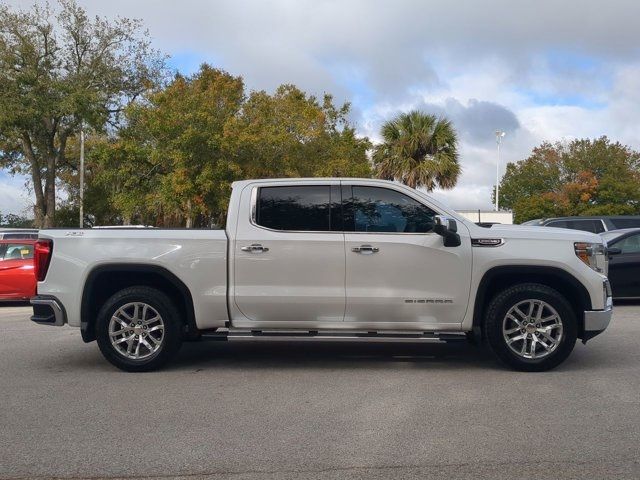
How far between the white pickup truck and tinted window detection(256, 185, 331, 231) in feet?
0.04

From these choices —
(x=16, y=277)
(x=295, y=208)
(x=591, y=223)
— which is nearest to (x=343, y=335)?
(x=295, y=208)

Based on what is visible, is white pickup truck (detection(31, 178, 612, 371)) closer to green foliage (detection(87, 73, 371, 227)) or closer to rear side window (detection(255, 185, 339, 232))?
rear side window (detection(255, 185, 339, 232))

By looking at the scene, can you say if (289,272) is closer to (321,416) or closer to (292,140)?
(321,416)

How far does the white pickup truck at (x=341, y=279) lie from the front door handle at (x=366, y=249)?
1 centimetres

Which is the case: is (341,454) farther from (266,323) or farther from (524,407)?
(266,323)

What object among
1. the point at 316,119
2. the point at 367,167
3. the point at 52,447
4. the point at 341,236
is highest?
the point at 316,119

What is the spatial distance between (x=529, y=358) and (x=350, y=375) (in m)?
1.89

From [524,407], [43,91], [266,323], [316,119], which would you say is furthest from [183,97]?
[524,407]

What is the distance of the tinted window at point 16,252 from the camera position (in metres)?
14.4

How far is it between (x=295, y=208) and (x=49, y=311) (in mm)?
2840

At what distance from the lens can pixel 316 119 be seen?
98.3 feet

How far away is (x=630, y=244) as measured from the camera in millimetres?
13023

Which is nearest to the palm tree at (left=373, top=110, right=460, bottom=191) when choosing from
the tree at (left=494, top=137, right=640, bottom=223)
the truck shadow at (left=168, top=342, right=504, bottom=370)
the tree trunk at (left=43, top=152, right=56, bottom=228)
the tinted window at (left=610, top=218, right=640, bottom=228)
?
the tinted window at (left=610, top=218, right=640, bottom=228)

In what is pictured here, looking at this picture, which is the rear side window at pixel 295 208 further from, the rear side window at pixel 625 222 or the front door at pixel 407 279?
the rear side window at pixel 625 222
